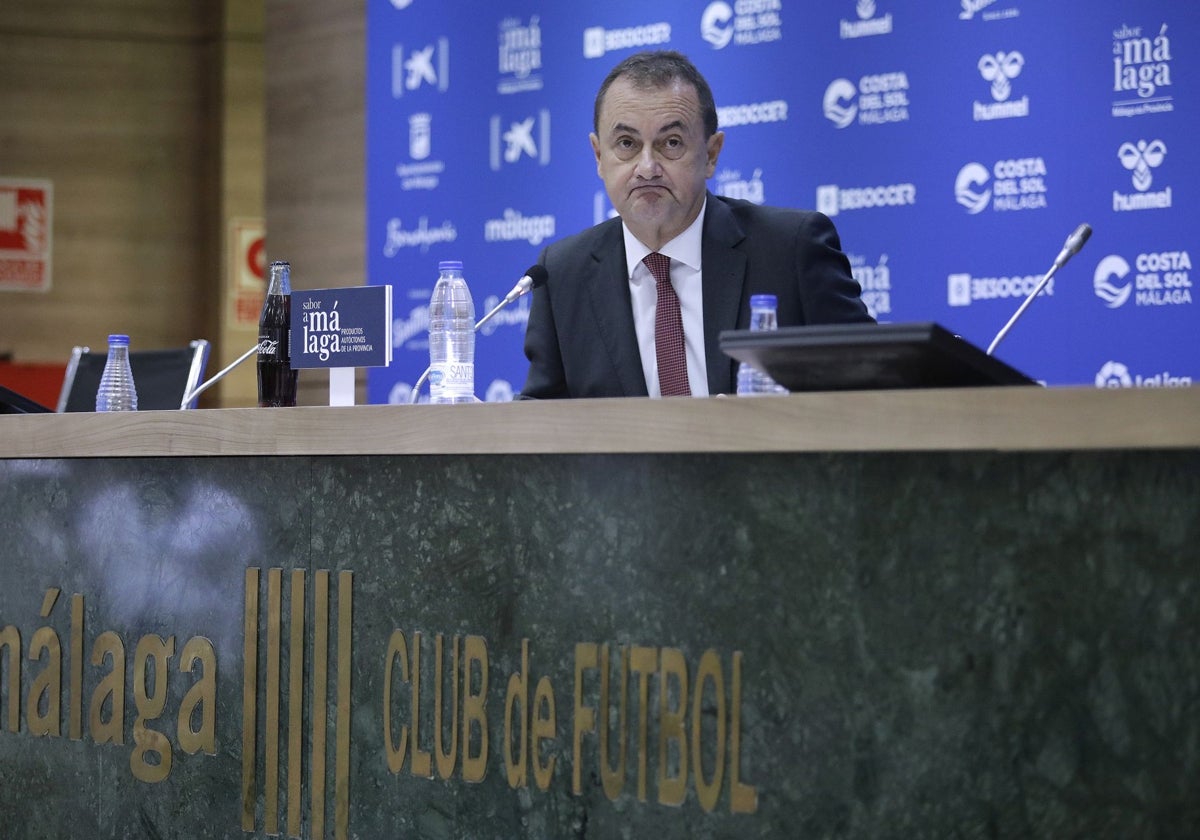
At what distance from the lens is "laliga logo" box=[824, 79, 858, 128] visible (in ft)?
13.3

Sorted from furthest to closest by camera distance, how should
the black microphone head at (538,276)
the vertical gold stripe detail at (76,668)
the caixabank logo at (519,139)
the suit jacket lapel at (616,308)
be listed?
the caixabank logo at (519,139) → the suit jacket lapel at (616,308) → the black microphone head at (538,276) → the vertical gold stripe detail at (76,668)

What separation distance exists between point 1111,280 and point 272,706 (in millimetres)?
2566

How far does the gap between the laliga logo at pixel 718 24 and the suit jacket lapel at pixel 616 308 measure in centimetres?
167

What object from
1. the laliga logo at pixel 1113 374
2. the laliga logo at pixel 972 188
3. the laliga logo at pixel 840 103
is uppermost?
the laliga logo at pixel 840 103

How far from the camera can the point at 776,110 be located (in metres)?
4.19

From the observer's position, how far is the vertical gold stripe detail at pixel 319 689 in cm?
193

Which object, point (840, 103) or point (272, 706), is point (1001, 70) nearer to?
point (840, 103)

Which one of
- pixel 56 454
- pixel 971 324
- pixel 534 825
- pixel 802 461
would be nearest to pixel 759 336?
pixel 802 461

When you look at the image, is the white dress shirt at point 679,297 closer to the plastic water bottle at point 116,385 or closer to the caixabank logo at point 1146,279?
the plastic water bottle at point 116,385

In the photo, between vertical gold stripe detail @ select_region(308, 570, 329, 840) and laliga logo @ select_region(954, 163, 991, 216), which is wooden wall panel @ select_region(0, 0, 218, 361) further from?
vertical gold stripe detail @ select_region(308, 570, 329, 840)

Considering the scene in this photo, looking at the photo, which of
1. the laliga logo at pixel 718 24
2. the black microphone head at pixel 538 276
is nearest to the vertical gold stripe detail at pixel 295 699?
the black microphone head at pixel 538 276

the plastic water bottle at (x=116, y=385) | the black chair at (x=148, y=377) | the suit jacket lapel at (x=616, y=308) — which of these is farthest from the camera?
the black chair at (x=148, y=377)

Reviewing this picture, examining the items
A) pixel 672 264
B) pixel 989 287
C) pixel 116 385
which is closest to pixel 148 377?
pixel 116 385

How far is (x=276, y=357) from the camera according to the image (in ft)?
8.07
